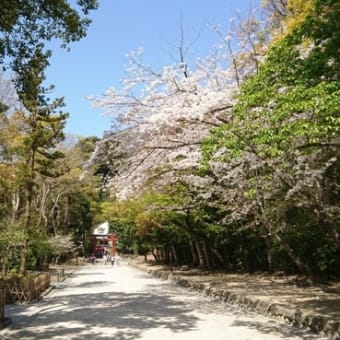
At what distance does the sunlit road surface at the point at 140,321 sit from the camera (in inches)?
376

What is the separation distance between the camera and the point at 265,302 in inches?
517

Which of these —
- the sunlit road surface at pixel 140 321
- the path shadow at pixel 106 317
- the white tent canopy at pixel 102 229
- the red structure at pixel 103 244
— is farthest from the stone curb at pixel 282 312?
the white tent canopy at pixel 102 229

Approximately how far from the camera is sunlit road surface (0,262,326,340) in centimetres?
956

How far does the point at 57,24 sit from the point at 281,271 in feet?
57.8

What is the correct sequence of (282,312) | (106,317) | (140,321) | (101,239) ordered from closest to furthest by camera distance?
(140,321) < (282,312) < (106,317) < (101,239)

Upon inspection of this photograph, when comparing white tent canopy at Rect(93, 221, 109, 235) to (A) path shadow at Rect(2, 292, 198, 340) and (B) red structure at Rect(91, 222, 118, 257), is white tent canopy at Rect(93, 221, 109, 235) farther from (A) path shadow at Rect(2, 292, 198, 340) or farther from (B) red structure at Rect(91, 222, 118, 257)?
(A) path shadow at Rect(2, 292, 198, 340)

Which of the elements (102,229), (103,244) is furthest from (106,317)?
(103,244)

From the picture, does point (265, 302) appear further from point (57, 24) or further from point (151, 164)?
point (57, 24)

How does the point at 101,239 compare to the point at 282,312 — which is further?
the point at 101,239

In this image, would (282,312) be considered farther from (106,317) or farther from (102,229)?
(102,229)

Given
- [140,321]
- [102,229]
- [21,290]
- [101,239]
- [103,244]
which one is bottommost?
[140,321]

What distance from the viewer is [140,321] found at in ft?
37.5

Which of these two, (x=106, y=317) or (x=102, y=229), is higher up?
(x=102, y=229)

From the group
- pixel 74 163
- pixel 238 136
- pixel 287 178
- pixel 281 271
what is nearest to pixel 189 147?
pixel 287 178
